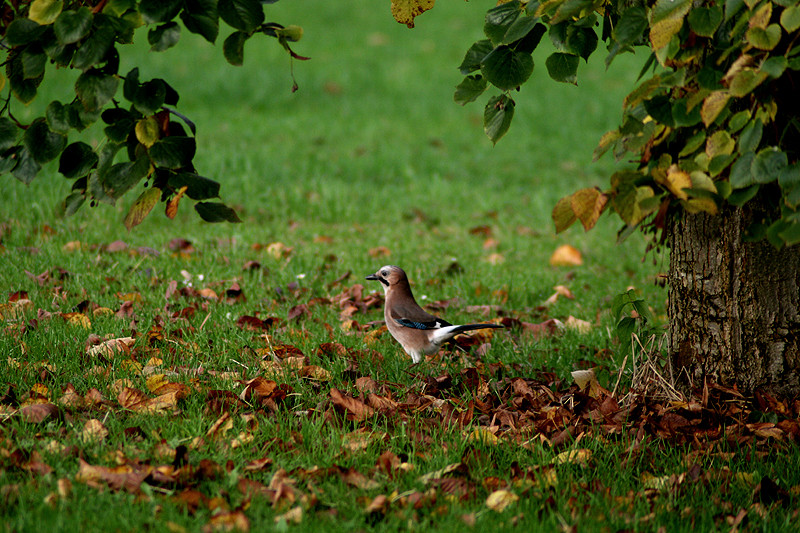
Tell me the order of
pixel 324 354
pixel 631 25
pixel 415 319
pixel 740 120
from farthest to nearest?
pixel 415 319 → pixel 324 354 → pixel 631 25 → pixel 740 120

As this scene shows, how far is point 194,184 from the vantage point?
90.9 inches

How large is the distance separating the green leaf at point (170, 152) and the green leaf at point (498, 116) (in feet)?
3.48

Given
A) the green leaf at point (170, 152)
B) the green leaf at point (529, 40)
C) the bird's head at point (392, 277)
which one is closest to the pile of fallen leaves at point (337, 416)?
the bird's head at point (392, 277)

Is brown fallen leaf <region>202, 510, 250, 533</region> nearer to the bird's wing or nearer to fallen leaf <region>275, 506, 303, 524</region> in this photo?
fallen leaf <region>275, 506, 303, 524</region>

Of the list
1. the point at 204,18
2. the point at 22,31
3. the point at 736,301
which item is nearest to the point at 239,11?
the point at 204,18

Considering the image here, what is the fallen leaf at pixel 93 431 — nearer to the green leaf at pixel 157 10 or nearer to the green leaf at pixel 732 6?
the green leaf at pixel 157 10

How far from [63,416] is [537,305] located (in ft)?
10.2

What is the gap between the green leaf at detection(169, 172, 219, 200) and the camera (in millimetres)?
2311

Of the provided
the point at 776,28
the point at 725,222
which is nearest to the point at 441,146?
the point at 725,222

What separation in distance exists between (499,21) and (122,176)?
1.38 meters

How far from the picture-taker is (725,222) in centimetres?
284

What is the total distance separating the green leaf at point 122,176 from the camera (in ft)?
7.39

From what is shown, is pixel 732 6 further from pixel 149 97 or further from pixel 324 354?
pixel 324 354

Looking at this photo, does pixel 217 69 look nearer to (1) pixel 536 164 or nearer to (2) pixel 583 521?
(1) pixel 536 164
